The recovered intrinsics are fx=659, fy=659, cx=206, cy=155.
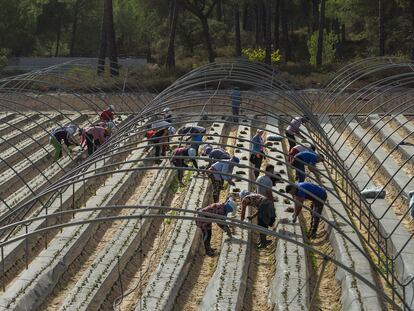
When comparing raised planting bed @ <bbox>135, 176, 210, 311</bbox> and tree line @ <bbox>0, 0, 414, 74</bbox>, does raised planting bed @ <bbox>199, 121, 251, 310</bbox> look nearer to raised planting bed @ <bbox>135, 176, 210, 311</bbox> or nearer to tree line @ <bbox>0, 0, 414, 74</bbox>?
raised planting bed @ <bbox>135, 176, 210, 311</bbox>

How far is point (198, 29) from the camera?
141 feet

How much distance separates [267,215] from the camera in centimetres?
1091

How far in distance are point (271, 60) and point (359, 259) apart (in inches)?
986

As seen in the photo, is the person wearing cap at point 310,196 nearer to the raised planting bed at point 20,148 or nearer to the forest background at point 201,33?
the raised planting bed at point 20,148

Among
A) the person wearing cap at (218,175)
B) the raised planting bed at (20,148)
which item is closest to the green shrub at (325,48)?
the raised planting bed at (20,148)

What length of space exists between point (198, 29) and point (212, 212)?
34104 mm

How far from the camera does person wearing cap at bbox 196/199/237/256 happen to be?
10.3 m

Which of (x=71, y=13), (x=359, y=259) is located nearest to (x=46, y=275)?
(x=359, y=259)

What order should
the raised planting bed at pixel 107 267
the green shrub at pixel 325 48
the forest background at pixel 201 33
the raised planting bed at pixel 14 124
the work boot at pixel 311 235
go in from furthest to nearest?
the green shrub at pixel 325 48 → the forest background at pixel 201 33 → the raised planting bed at pixel 14 124 → the work boot at pixel 311 235 → the raised planting bed at pixel 107 267

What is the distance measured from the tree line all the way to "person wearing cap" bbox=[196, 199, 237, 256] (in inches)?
860

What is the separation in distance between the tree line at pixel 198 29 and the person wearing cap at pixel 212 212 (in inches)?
860

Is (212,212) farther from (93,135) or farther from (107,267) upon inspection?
(93,135)

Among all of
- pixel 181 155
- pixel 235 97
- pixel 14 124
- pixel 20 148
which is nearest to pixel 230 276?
pixel 181 155

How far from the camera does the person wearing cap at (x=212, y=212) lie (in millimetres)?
10339
